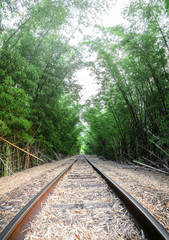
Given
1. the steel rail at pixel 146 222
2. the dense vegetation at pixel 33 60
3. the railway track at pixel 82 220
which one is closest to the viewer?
the steel rail at pixel 146 222

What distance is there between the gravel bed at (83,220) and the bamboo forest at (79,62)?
8.29 feet

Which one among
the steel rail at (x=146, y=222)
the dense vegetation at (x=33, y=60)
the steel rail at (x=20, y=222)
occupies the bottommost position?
the steel rail at (x=20, y=222)

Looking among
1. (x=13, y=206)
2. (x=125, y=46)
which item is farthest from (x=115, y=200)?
(x=125, y=46)

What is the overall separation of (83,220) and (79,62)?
21.2 feet

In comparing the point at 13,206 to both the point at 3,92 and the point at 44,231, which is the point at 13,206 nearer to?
the point at 44,231

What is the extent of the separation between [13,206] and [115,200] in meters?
1.54

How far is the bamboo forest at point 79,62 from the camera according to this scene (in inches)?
154

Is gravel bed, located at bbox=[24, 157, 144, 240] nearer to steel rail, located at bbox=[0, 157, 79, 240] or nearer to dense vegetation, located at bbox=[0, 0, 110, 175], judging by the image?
steel rail, located at bbox=[0, 157, 79, 240]

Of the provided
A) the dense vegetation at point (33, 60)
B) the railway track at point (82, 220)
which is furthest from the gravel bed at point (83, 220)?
the dense vegetation at point (33, 60)

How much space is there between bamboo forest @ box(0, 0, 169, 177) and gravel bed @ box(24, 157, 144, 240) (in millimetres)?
2528

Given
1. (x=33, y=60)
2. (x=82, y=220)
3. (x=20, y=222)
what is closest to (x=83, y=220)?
(x=82, y=220)

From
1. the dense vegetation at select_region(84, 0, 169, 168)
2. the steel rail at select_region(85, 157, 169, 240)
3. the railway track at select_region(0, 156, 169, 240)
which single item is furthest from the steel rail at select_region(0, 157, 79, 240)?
the dense vegetation at select_region(84, 0, 169, 168)

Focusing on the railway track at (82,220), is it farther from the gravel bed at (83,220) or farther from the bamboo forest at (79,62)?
the bamboo forest at (79,62)

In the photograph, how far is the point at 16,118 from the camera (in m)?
4.19
